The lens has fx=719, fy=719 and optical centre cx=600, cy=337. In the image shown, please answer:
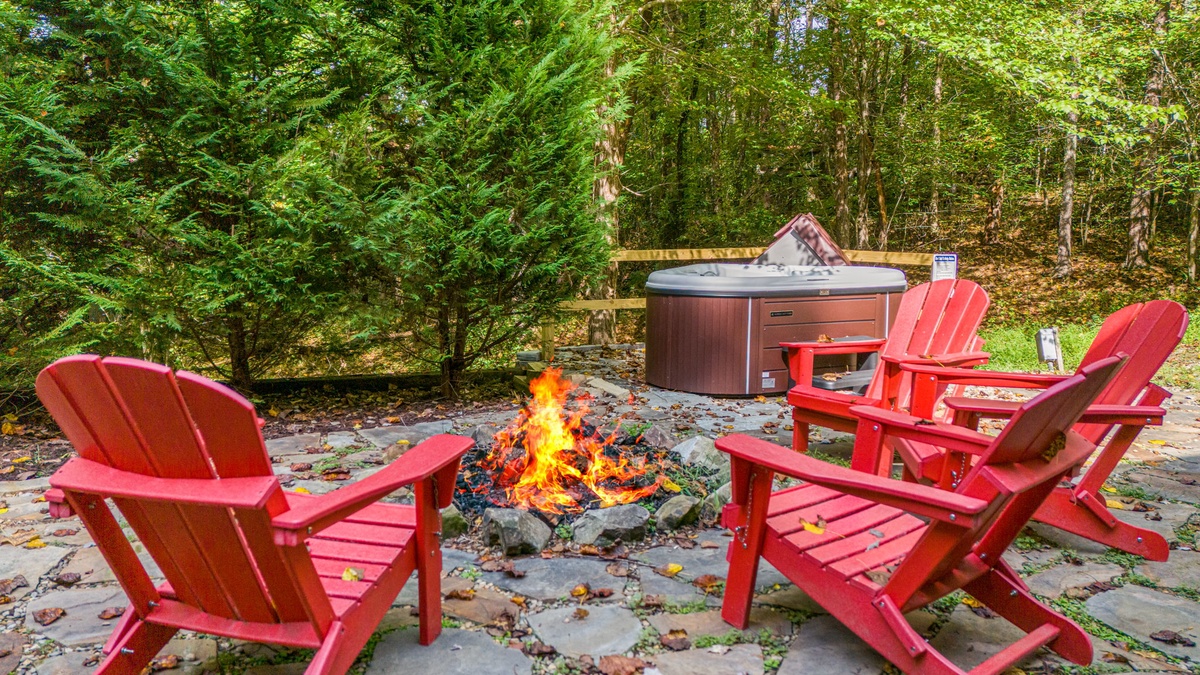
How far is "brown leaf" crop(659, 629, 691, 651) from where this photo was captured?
193 centimetres

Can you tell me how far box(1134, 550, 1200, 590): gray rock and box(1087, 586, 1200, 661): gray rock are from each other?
120 millimetres

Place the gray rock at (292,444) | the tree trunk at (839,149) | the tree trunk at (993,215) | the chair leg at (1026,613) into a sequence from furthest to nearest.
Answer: the tree trunk at (993,215) → the tree trunk at (839,149) → the gray rock at (292,444) → the chair leg at (1026,613)

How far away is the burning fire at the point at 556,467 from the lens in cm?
287

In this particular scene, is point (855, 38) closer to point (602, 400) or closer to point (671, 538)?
point (602, 400)

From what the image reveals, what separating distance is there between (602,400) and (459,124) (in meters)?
2.10

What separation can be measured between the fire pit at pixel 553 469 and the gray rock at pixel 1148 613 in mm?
1507

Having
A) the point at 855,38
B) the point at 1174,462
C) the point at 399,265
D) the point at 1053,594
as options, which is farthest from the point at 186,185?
the point at 855,38

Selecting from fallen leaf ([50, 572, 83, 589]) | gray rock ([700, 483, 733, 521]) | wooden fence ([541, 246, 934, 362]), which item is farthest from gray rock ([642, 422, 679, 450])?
wooden fence ([541, 246, 934, 362])

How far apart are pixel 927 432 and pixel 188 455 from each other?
2.23 metres

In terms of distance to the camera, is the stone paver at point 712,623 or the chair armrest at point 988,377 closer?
the stone paver at point 712,623

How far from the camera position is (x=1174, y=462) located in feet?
12.0

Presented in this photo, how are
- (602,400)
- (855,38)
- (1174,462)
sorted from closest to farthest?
(1174,462), (602,400), (855,38)

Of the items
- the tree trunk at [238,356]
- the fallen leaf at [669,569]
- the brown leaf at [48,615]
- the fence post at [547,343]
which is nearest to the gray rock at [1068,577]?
the fallen leaf at [669,569]

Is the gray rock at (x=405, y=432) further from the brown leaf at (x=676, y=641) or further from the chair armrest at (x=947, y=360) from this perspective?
the chair armrest at (x=947, y=360)
